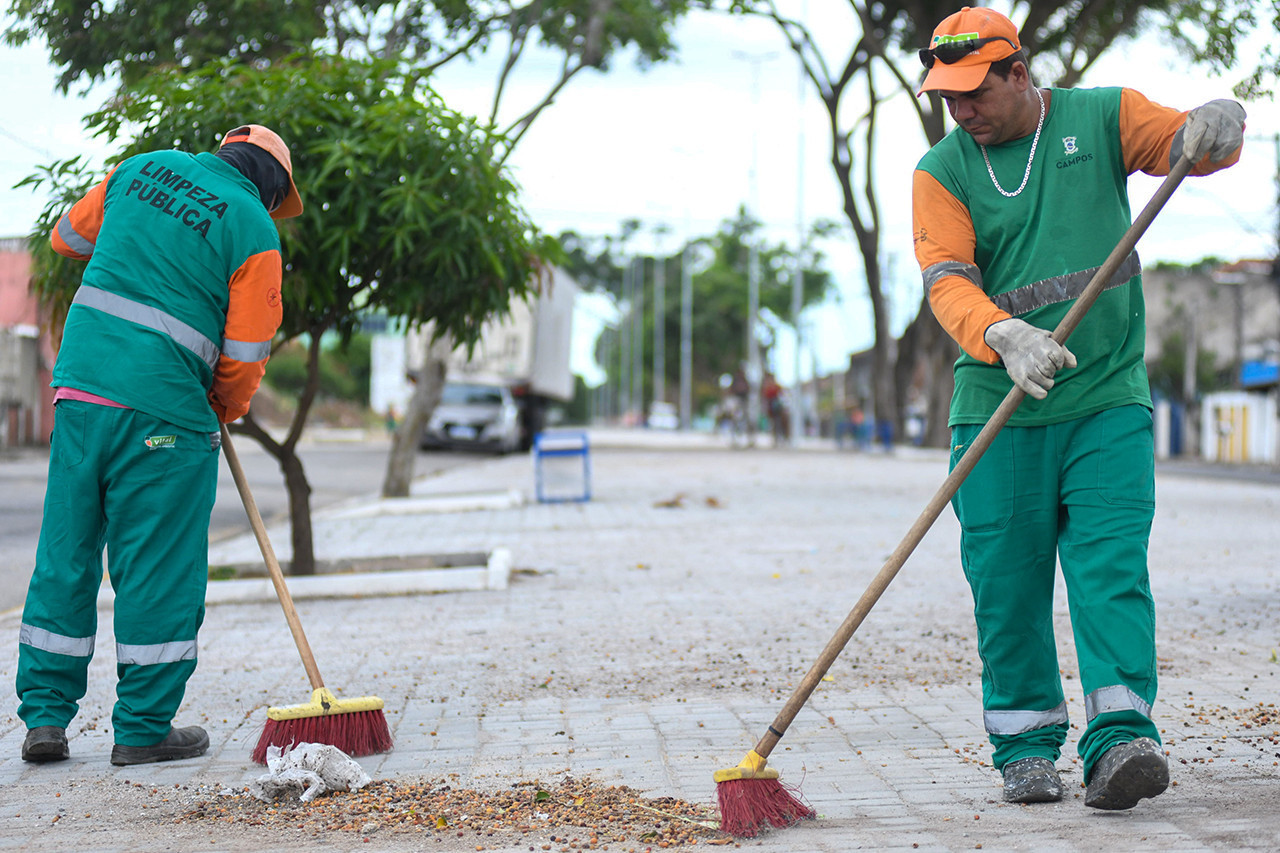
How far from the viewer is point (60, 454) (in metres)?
3.74

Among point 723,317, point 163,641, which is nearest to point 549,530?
point 163,641

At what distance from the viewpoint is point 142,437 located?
3725 millimetres

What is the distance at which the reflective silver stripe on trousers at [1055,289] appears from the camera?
3242 mm

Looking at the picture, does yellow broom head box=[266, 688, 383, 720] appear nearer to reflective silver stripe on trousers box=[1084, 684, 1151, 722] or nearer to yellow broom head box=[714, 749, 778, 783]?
yellow broom head box=[714, 749, 778, 783]

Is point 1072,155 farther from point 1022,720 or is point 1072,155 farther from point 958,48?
point 1022,720

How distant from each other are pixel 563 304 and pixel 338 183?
87.1 ft

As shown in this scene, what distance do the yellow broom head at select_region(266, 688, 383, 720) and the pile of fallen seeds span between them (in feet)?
1.13

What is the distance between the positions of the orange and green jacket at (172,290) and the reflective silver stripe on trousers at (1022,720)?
94.4 inches

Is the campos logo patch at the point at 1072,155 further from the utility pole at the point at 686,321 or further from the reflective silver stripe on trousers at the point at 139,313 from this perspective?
the utility pole at the point at 686,321

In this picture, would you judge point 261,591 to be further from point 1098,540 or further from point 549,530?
point 1098,540

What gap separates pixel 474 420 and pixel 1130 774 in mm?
26513

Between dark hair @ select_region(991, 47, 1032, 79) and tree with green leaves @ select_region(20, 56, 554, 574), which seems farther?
tree with green leaves @ select_region(20, 56, 554, 574)

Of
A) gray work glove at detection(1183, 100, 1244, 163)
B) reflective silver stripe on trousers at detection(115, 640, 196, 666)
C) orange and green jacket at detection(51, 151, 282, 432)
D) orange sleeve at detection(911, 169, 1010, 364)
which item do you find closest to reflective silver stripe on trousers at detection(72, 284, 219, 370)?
orange and green jacket at detection(51, 151, 282, 432)

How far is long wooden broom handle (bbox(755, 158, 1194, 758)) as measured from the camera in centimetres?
306
